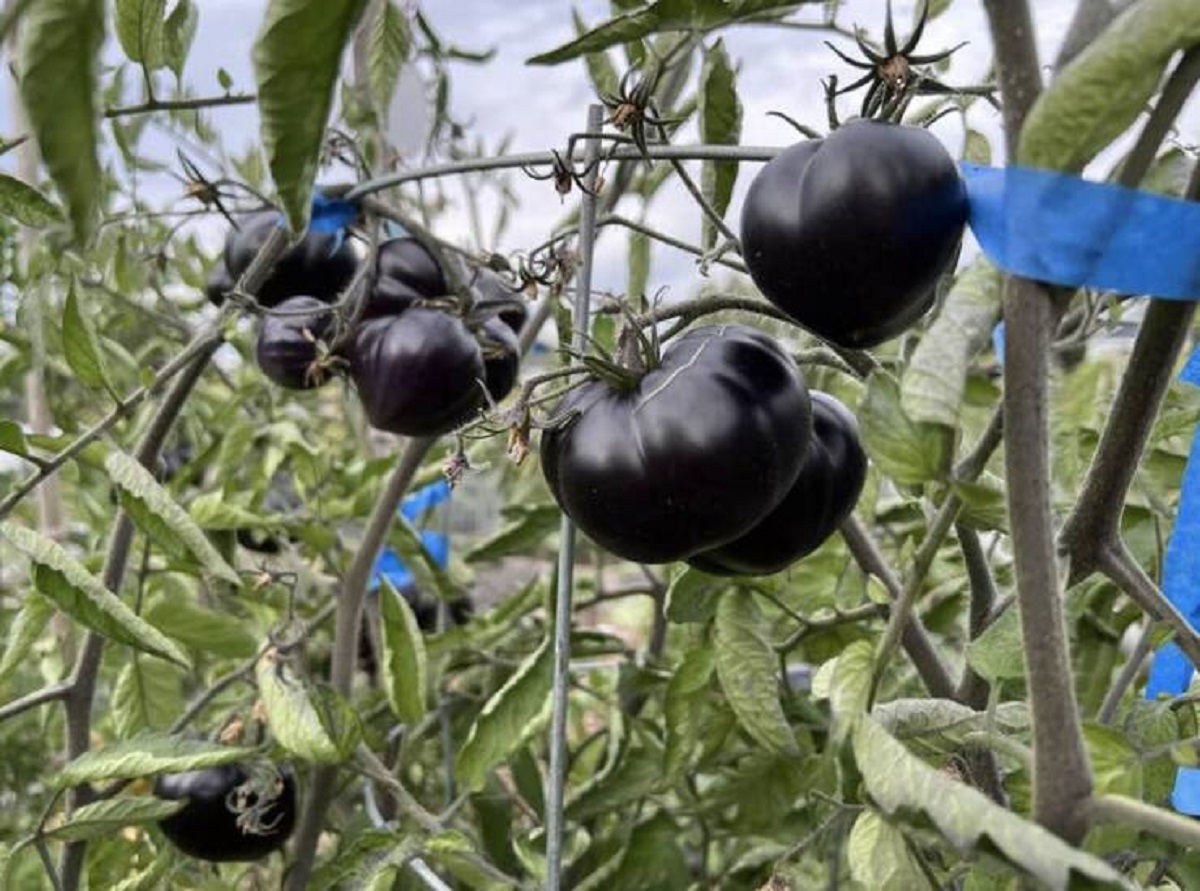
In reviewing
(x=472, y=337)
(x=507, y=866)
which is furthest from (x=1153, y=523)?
(x=507, y=866)

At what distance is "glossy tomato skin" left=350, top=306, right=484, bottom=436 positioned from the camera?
0.79 meters

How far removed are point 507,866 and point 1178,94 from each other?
2.87 feet

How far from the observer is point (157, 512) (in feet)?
2.38

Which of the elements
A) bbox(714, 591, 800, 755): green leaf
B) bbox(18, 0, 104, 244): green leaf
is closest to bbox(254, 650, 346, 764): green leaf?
bbox(714, 591, 800, 755): green leaf

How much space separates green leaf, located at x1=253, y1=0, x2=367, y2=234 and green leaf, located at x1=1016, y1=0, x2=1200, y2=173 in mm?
176

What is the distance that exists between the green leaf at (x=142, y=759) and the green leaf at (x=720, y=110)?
419 mm

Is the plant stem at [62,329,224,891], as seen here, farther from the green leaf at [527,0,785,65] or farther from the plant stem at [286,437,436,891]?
the green leaf at [527,0,785,65]

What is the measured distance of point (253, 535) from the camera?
1.27m

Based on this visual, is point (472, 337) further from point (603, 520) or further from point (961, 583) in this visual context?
point (961, 583)

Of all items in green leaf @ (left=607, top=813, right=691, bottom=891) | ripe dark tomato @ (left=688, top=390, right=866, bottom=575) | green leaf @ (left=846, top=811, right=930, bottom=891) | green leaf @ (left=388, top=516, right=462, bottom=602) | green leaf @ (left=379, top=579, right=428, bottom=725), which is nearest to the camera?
green leaf @ (left=846, top=811, right=930, bottom=891)

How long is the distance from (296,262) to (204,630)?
28 centimetres

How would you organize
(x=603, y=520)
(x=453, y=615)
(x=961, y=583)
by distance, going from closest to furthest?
(x=603, y=520) < (x=961, y=583) < (x=453, y=615)

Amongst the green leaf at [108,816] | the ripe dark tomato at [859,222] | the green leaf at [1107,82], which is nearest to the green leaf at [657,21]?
the ripe dark tomato at [859,222]

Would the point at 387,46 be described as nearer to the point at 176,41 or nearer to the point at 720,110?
the point at 176,41
